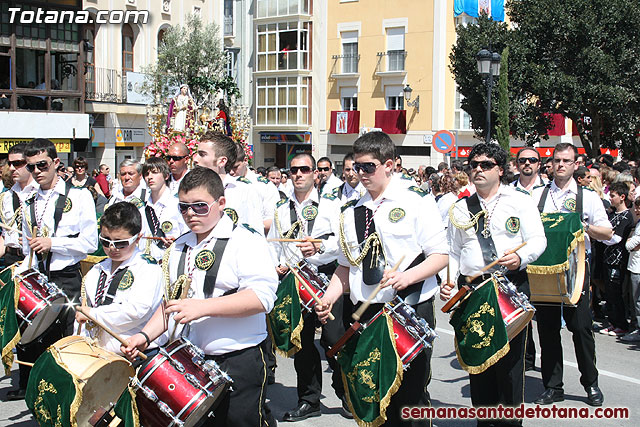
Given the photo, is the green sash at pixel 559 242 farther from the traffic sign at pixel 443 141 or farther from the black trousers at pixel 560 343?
the traffic sign at pixel 443 141

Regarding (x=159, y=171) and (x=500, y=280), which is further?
(x=159, y=171)

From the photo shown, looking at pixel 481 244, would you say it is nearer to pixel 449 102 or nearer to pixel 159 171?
pixel 159 171

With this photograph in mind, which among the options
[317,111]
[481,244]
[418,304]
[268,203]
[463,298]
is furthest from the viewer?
[317,111]

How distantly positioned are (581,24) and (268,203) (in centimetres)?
2346

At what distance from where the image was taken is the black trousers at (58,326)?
6461 mm

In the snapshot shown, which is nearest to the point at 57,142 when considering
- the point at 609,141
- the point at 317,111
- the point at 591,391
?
the point at 317,111

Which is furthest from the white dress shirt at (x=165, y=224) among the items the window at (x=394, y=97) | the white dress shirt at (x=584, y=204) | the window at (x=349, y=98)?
the window at (x=349, y=98)

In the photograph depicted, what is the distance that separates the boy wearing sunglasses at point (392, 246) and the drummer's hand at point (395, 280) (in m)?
0.11

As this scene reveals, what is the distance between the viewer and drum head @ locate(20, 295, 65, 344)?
617 centimetres

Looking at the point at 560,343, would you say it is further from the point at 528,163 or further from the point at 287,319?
the point at 287,319

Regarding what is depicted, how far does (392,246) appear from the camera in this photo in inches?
194

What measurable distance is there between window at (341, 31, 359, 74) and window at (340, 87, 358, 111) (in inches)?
42.3

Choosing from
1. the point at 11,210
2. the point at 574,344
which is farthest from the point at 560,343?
the point at 11,210

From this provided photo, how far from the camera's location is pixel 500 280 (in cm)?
548
